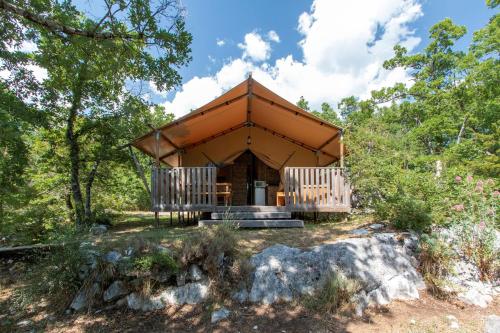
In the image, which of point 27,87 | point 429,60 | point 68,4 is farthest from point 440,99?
point 27,87

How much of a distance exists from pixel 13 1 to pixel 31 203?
206 inches

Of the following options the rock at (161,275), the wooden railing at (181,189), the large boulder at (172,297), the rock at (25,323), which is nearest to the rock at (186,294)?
the large boulder at (172,297)

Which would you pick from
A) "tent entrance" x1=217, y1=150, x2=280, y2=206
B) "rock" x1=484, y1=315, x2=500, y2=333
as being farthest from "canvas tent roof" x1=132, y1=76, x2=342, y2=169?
"rock" x1=484, y1=315, x2=500, y2=333

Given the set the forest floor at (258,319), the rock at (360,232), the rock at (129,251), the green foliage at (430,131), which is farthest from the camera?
the green foliage at (430,131)

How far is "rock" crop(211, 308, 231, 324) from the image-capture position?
3318mm

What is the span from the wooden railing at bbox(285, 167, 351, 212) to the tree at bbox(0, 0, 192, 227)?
378cm

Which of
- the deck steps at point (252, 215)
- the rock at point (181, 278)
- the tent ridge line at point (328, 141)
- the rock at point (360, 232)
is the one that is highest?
the tent ridge line at point (328, 141)

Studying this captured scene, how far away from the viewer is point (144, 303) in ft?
12.0

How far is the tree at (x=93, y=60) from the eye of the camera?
3.87 m

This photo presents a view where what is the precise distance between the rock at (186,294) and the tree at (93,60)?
11.6ft

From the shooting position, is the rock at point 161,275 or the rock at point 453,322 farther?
the rock at point 161,275

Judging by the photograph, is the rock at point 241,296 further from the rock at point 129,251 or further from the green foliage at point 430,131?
the green foliage at point 430,131

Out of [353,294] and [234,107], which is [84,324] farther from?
[234,107]

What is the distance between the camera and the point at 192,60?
15.1ft
